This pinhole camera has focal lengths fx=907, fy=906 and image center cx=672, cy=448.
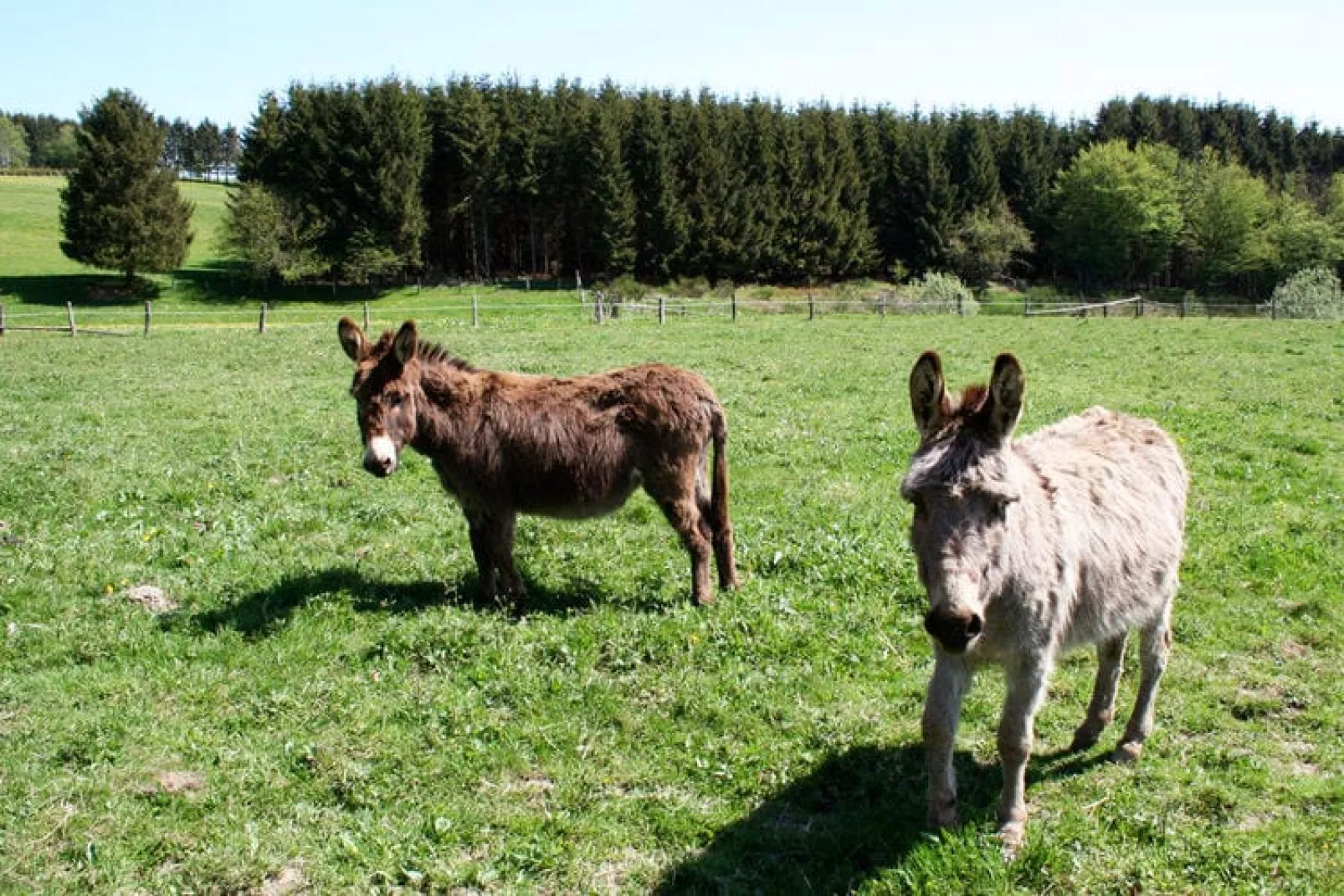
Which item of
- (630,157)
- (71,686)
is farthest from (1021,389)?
(630,157)

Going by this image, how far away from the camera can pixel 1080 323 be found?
122 feet

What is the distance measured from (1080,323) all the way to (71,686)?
38084 mm

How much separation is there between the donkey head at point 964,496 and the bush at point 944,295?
47308 millimetres

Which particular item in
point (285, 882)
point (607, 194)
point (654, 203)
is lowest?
point (285, 882)

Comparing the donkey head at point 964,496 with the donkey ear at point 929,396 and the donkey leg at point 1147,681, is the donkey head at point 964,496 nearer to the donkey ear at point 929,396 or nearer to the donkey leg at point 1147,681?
the donkey ear at point 929,396

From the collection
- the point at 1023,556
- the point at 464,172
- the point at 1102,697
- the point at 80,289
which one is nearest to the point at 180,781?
the point at 1023,556

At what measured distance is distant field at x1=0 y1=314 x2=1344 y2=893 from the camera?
14.9 feet

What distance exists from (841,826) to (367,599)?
454cm

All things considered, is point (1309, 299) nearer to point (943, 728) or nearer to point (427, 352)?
point (427, 352)

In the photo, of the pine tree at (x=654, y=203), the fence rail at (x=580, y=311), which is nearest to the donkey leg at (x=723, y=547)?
the fence rail at (x=580, y=311)

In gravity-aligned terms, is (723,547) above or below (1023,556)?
below

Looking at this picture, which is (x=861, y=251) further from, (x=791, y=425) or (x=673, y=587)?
(x=673, y=587)

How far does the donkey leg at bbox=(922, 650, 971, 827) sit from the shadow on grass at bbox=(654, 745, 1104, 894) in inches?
5.3

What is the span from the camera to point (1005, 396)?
3945mm
